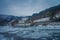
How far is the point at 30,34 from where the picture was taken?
178 centimetres

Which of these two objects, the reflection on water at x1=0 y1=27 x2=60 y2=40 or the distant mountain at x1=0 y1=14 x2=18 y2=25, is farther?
the distant mountain at x1=0 y1=14 x2=18 y2=25

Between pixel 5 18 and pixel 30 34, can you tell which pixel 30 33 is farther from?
pixel 5 18

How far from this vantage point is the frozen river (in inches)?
67.9

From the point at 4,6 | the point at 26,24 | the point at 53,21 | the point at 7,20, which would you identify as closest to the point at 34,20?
the point at 26,24

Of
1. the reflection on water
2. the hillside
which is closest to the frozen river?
Result: the reflection on water

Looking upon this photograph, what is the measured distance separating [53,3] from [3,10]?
0.78m

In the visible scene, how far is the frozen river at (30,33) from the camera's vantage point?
1.72 metres

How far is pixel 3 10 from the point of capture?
1899 millimetres

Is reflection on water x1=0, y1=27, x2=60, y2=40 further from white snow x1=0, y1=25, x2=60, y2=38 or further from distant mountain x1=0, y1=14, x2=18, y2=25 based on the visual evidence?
distant mountain x1=0, y1=14, x2=18, y2=25

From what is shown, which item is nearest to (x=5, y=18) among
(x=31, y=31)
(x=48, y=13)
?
(x=31, y=31)

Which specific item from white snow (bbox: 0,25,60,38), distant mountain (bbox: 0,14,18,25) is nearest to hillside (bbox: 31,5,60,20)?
white snow (bbox: 0,25,60,38)

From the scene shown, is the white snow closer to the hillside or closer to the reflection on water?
the reflection on water

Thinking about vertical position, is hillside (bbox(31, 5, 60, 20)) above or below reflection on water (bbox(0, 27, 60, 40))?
above

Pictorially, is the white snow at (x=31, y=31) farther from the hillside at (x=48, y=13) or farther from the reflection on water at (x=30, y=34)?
the hillside at (x=48, y=13)
